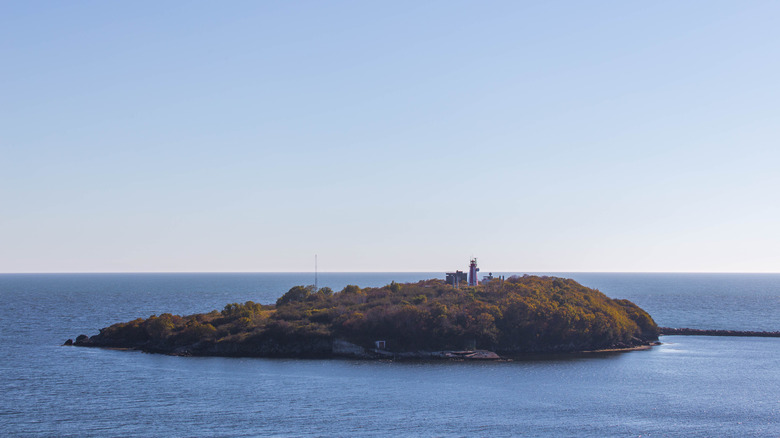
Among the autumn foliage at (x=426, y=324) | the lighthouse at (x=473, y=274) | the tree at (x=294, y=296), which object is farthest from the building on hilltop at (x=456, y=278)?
the tree at (x=294, y=296)

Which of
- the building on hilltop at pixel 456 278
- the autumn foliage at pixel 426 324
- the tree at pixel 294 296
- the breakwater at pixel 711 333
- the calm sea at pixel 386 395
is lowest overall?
the calm sea at pixel 386 395

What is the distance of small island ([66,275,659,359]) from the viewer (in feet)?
313

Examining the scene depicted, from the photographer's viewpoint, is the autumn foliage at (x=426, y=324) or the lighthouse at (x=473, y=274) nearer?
the autumn foliage at (x=426, y=324)

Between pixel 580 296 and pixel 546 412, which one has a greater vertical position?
pixel 580 296

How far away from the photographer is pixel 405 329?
97250mm

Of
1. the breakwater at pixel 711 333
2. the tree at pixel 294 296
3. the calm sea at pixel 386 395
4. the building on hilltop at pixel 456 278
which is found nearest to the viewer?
the calm sea at pixel 386 395

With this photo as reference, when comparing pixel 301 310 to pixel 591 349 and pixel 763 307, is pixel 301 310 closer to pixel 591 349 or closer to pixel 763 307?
pixel 591 349

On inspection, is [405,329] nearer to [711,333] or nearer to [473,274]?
[473,274]

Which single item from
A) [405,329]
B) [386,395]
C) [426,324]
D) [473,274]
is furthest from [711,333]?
[386,395]

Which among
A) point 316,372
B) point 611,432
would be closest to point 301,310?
point 316,372

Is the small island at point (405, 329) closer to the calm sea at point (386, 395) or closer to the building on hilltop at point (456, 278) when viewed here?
the calm sea at point (386, 395)

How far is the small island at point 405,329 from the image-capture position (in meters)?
95.4

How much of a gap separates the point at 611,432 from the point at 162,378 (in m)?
49.2

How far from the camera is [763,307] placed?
193 m
